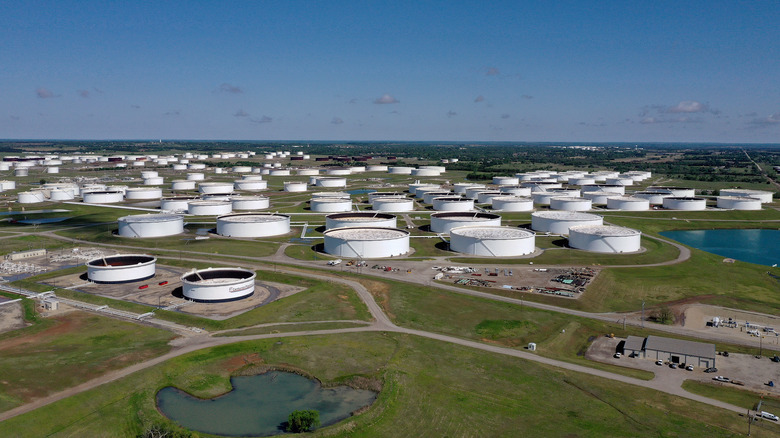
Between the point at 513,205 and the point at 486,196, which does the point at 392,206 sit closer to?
the point at 513,205

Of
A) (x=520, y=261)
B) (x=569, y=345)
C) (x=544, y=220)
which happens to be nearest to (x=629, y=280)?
(x=520, y=261)

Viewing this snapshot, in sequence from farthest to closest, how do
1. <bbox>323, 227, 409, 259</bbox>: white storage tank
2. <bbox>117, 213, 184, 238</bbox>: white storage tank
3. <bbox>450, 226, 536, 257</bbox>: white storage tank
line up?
<bbox>117, 213, 184, 238</bbox>: white storage tank, <bbox>450, 226, 536, 257</bbox>: white storage tank, <bbox>323, 227, 409, 259</bbox>: white storage tank

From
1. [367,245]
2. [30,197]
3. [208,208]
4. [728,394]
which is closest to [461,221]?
[367,245]

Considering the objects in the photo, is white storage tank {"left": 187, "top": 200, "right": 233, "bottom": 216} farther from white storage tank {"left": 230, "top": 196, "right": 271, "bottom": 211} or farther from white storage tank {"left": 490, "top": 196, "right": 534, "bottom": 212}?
white storage tank {"left": 490, "top": 196, "right": 534, "bottom": 212}

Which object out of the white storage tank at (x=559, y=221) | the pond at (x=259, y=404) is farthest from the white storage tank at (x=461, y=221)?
the pond at (x=259, y=404)

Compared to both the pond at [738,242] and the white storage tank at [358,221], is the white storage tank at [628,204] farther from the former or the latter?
the white storage tank at [358,221]

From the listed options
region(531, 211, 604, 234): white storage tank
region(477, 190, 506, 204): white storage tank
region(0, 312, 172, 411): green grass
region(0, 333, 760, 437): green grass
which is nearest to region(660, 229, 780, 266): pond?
region(531, 211, 604, 234): white storage tank

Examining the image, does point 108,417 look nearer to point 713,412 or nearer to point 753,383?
point 713,412
